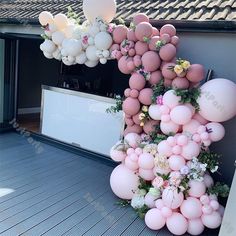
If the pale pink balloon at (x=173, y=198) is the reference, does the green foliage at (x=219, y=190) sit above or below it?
above

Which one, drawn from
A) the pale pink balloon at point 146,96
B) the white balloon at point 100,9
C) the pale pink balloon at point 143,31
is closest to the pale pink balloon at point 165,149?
the pale pink balloon at point 146,96

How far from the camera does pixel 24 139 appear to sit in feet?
24.1

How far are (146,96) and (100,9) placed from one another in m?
1.80

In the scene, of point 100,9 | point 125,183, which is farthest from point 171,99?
point 100,9

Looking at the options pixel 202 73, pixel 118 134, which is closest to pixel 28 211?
pixel 118 134

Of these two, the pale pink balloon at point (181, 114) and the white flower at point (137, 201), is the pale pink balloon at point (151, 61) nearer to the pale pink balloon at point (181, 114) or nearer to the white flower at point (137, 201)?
the pale pink balloon at point (181, 114)

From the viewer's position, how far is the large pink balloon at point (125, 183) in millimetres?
4387

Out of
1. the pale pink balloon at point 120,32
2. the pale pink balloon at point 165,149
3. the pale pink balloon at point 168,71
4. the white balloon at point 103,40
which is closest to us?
the pale pink balloon at point 165,149

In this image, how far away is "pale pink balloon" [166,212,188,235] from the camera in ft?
12.1

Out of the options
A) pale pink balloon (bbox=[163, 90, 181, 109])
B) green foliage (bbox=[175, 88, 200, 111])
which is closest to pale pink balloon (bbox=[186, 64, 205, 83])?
green foliage (bbox=[175, 88, 200, 111])

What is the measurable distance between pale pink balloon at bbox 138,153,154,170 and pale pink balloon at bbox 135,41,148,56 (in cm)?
156

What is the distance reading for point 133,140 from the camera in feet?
14.4

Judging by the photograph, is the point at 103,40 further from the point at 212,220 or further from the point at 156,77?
the point at 212,220

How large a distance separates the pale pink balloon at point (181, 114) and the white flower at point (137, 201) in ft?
4.27
